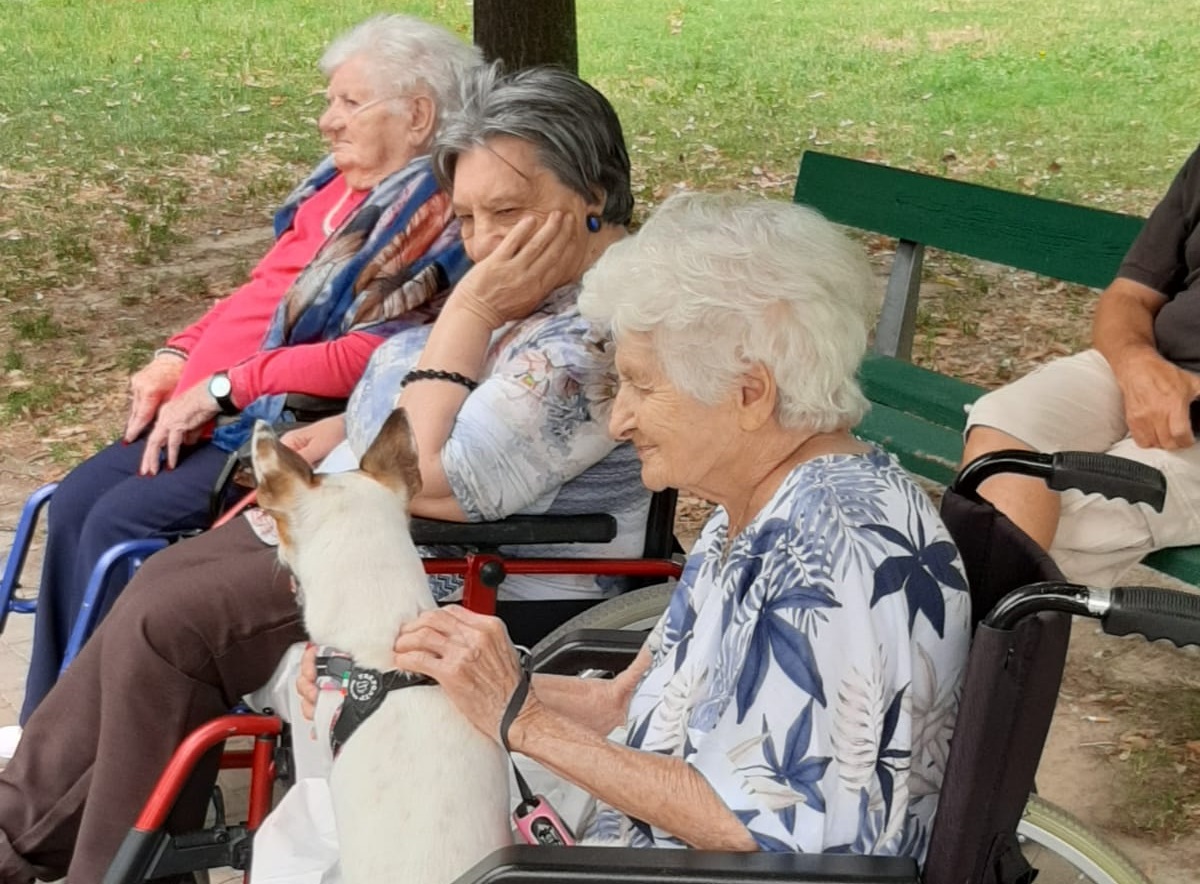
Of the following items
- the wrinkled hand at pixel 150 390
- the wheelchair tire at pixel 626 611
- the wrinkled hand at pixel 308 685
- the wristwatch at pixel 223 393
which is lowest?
the wrinkled hand at pixel 150 390

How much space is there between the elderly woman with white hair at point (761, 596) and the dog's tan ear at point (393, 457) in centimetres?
31

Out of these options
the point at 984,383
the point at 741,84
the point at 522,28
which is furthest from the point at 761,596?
the point at 741,84

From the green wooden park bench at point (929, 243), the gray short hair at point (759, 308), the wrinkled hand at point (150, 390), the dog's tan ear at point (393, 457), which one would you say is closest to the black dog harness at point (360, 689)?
the dog's tan ear at point (393, 457)

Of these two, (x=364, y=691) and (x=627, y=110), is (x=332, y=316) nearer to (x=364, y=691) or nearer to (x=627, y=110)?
(x=364, y=691)

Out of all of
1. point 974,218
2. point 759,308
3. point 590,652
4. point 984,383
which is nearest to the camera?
point 759,308

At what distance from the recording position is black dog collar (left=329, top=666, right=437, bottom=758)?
2.04 meters

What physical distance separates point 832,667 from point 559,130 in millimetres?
1428

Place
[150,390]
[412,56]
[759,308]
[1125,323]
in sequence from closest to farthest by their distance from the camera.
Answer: [759,308]
[1125,323]
[412,56]
[150,390]

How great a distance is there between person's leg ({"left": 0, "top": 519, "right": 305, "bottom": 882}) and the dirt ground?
1921 mm

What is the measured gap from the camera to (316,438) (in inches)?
126

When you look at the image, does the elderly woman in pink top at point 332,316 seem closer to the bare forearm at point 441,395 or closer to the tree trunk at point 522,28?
the bare forearm at point 441,395

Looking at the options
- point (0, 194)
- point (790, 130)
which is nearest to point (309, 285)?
point (0, 194)

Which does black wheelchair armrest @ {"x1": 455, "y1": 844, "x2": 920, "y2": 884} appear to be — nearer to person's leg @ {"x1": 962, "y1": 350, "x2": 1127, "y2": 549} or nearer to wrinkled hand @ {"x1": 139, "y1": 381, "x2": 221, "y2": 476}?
person's leg @ {"x1": 962, "y1": 350, "x2": 1127, "y2": 549}

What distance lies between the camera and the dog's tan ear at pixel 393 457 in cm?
230
